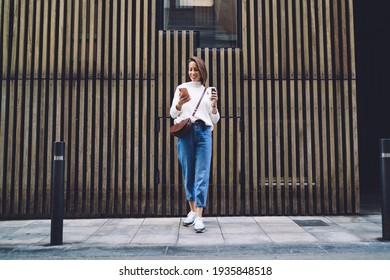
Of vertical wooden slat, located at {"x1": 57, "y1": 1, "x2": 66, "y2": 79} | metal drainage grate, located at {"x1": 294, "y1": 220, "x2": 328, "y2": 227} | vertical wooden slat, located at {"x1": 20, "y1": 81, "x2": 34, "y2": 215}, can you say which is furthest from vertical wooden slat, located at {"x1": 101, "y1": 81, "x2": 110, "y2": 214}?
metal drainage grate, located at {"x1": 294, "y1": 220, "x2": 328, "y2": 227}

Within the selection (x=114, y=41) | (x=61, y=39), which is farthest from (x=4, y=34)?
(x=114, y=41)

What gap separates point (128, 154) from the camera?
5.23 m

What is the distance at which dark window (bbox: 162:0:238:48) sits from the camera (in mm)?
5492

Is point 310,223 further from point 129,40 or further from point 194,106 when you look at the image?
point 129,40

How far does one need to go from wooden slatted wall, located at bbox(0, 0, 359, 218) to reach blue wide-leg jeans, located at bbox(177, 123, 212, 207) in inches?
34.8

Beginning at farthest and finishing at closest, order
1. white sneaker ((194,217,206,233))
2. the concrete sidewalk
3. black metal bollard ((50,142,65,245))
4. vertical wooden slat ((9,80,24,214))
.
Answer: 1. vertical wooden slat ((9,80,24,214))
2. white sneaker ((194,217,206,233))
3. black metal bollard ((50,142,65,245))
4. the concrete sidewalk

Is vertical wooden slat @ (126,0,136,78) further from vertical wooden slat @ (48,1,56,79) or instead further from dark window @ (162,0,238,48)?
vertical wooden slat @ (48,1,56,79)

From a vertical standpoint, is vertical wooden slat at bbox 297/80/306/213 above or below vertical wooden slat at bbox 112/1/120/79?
below

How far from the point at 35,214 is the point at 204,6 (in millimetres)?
4092

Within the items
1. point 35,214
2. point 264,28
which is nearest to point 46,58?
point 35,214

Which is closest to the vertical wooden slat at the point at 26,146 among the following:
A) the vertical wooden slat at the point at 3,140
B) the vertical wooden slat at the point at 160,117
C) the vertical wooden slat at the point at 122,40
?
the vertical wooden slat at the point at 3,140

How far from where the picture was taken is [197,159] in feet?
14.2

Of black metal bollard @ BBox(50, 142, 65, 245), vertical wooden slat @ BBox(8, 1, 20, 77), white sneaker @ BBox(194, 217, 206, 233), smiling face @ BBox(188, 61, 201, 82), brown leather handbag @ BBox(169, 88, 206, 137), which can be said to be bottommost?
white sneaker @ BBox(194, 217, 206, 233)

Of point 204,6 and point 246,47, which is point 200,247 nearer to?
point 246,47
